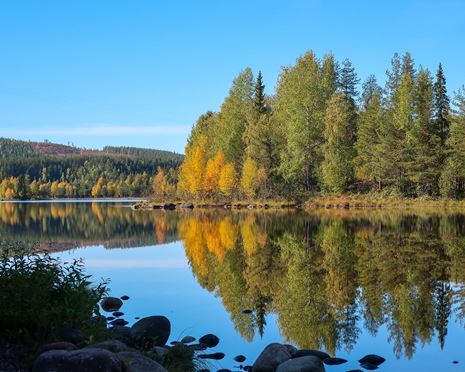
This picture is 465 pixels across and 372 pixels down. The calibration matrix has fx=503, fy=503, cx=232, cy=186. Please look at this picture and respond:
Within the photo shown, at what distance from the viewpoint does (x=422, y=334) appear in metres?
13.4

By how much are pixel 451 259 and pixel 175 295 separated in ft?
44.7

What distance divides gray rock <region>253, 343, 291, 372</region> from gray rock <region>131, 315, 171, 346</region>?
8.80 feet

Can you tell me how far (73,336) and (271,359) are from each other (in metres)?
4.08

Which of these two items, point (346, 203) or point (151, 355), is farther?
point (346, 203)

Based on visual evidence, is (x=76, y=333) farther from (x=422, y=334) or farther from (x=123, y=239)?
(x=123, y=239)

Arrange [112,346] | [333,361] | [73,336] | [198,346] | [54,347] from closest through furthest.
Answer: [54,347] → [112,346] → [73,336] → [333,361] → [198,346]

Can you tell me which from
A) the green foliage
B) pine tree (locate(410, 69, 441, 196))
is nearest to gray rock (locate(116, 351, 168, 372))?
the green foliage

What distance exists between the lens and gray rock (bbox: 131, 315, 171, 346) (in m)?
12.0

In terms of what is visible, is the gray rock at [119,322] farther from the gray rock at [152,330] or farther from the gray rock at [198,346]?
the gray rock at [198,346]

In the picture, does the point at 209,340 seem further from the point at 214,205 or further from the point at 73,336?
the point at 214,205

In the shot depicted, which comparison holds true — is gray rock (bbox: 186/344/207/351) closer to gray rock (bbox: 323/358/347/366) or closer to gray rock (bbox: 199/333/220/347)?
gray rock (bbox: 199/333/220/347)

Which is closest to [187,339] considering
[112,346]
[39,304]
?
[112,346]

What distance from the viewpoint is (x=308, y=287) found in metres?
19.2

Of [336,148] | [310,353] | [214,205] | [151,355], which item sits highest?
[336,148]
